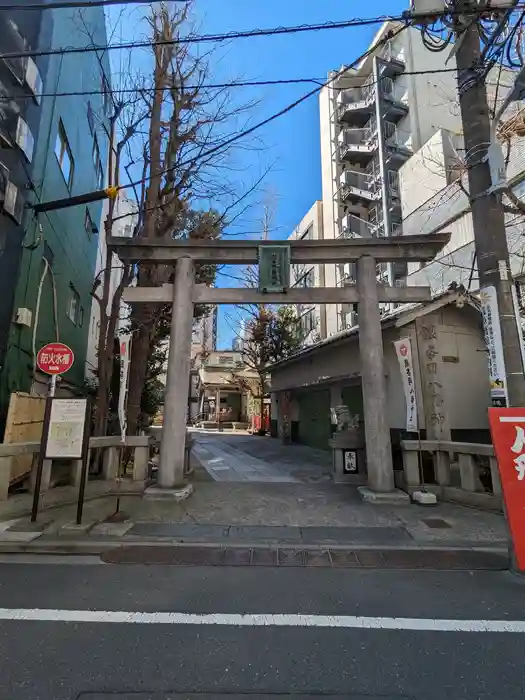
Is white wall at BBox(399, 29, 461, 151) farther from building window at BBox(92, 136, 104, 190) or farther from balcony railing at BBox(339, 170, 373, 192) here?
building window at BBox(92, 136, 104, 190)

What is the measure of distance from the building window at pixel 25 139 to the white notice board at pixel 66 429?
19.3 ft

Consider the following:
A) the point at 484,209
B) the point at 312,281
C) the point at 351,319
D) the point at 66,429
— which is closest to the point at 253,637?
the point at 66,429

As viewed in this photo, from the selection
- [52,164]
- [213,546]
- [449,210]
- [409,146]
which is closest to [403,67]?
[409,146]

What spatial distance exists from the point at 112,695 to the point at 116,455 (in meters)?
6.35

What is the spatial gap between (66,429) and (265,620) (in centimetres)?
430

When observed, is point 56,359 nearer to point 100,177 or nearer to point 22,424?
point 22,424

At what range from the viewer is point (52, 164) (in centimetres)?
1029

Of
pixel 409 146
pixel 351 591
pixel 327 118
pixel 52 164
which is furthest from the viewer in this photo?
pixel 327 118

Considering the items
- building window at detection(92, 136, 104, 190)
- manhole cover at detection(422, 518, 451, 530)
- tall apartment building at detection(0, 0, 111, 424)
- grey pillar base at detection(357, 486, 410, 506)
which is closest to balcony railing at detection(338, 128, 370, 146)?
tall apartment building at detection(0, 0, 111, 424)

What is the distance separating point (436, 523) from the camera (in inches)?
247

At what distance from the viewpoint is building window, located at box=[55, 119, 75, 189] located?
1088 cm

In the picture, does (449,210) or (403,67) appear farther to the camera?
(403,67)

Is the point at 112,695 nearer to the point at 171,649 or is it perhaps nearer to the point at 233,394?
the point at 171,649

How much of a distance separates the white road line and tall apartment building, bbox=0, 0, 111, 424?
6.36 meters
